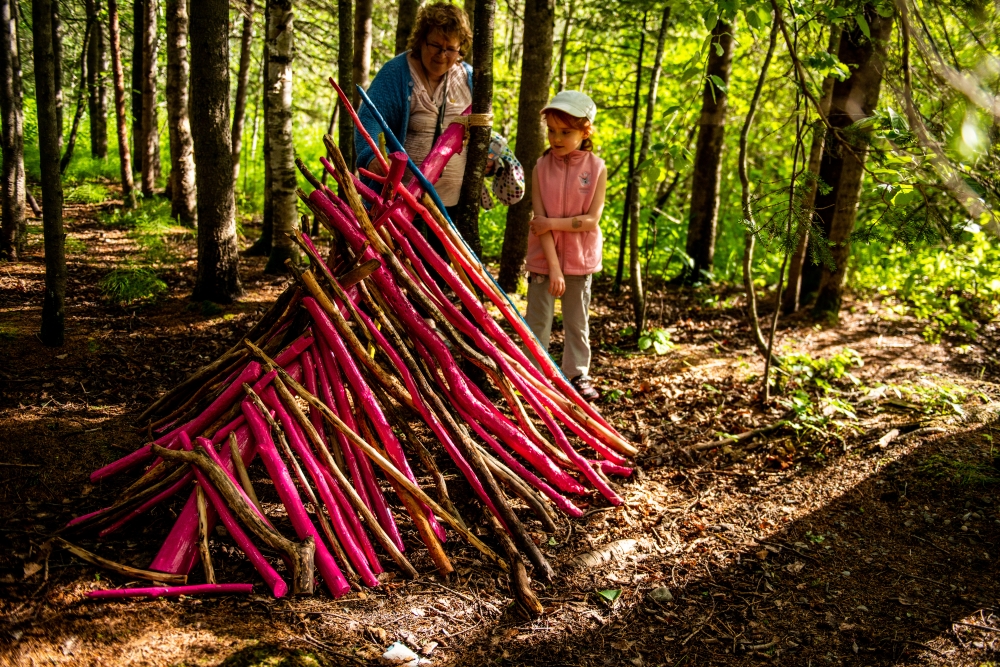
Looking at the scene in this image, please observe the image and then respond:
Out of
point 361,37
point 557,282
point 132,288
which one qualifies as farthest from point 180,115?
point 557,282

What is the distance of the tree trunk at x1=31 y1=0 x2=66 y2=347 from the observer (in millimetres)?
3711

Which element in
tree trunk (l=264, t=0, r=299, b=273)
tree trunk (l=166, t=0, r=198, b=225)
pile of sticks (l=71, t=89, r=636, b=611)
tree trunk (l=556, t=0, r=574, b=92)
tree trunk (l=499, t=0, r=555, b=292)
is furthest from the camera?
tree trunk (l=556, t=0, r=574, b=92)

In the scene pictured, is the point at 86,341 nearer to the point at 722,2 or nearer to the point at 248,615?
the point at 248,615

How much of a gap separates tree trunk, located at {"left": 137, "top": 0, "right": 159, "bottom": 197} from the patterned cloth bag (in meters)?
7.07

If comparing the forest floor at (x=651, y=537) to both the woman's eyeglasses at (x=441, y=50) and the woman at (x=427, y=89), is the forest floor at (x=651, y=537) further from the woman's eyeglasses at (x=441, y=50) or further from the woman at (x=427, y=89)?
the woman's eyeglasses at (x=441, y=50)

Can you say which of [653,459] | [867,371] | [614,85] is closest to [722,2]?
[653,459]

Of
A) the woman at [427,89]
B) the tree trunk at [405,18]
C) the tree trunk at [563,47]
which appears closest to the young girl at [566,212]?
the woman at [427,89]

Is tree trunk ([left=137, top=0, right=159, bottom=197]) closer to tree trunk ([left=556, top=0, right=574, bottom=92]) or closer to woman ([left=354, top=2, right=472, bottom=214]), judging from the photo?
tree trunk ([left=556, top=0, right=574, bottom=92])

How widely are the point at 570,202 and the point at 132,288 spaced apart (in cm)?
367

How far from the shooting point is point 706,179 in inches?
266

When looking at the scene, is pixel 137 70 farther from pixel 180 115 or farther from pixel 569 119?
pixel 569 119

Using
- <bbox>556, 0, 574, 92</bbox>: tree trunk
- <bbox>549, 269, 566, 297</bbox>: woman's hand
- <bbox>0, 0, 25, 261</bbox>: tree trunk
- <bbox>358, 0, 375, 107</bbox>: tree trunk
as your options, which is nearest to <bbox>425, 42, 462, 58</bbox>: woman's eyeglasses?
<bbox>549, 269, 566, 297</bbox>: woman's hand

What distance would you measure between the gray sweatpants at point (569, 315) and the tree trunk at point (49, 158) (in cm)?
279

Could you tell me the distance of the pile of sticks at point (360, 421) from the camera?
2508mm
